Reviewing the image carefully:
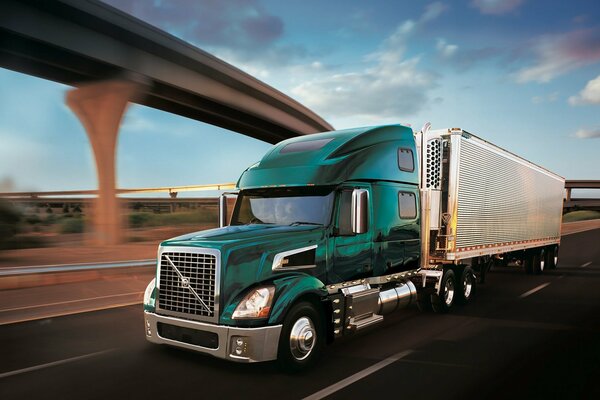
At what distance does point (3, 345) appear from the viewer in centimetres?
664

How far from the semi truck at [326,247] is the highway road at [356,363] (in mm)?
353

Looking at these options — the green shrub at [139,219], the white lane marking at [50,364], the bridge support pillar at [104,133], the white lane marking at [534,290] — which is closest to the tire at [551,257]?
the white lane marking at [534,290]

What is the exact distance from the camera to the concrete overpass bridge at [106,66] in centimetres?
1577

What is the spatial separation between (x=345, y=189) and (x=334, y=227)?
1.75 ft

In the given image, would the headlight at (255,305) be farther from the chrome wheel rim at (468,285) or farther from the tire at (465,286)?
the chrome wheel rim at (468,285)

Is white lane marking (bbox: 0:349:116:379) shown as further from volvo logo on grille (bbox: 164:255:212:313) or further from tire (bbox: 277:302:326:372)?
tire (bbox: 277:302:326:372)

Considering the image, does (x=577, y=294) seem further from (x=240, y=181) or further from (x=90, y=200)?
(x=90, y=200)

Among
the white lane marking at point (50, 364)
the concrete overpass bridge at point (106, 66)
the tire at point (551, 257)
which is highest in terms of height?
the concrete overpass bridge at point (106, 66)

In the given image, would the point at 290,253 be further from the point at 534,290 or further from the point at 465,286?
the point at 534,290

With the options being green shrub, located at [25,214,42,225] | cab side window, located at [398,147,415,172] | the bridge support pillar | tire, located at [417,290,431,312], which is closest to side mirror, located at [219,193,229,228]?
cab side window, located at [398,147,415,172]

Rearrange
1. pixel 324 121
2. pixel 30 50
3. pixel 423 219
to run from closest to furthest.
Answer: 1. pixel 423 219
2. pixel 30 50
3. pixel 324 121

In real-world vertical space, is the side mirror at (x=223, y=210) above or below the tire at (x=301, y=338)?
above

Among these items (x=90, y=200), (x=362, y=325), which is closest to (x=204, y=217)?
(x=90, y=200)

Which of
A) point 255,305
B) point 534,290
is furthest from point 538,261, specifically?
point 255,305
